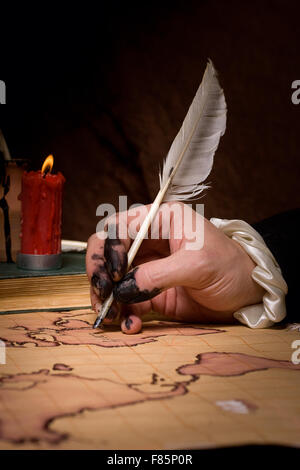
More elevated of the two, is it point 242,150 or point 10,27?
point 10,27

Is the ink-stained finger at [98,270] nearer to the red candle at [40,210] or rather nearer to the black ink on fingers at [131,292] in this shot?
the black ink on fingers at [131,292]

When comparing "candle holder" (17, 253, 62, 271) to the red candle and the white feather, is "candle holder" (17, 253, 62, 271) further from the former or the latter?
the white feather

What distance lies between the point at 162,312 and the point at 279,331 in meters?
0.28

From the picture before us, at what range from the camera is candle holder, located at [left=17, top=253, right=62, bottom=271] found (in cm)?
161

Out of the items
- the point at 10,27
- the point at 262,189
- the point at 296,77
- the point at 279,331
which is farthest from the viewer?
the point at 10,27

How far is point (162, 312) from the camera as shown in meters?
1.41

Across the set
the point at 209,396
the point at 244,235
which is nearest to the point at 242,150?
the point at 244,235

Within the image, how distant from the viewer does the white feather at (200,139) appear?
146cm

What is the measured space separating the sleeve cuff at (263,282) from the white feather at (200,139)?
0.58ft

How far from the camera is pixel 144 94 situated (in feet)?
8.41

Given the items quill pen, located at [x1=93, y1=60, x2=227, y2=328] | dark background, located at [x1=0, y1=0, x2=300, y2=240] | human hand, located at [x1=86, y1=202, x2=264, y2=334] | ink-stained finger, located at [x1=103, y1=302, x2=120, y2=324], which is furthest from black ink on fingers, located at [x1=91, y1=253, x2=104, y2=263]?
dark background, located at [x1=0, y1=0, x2=300, y2=240]

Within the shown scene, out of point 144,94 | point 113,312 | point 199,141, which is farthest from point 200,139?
point 144,94

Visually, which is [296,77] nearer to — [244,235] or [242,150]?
[242,150]

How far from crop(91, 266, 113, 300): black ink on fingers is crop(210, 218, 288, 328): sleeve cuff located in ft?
1.09
